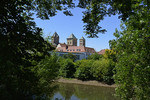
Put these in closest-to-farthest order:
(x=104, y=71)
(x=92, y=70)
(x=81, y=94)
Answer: (x=81, y=94) < (x=104, y=71) < (x=92, y=70)

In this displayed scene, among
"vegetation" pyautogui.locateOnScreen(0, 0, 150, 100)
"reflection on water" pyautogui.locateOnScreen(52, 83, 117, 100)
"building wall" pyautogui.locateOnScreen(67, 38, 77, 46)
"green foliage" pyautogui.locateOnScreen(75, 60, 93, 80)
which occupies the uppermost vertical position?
"building wall" pyautogui.locateOnScreen(67, 38, 77, 46)

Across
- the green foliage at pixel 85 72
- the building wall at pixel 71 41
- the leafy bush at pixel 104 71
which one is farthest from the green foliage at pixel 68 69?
the building wall at pixel 71 41

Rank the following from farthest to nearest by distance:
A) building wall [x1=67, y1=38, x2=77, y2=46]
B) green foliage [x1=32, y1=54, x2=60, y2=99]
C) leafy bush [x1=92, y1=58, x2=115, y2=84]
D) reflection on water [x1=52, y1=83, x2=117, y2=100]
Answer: building wall [x1=67, y1=38, x2=77, y2=46], leafy bush [x1=92, y1=58, x2=115, y2=84], reflection on water [x1=52, y1=83, x2=117, y2=100], green foliage [x1=32, y1=54, x2=60, y2=99]

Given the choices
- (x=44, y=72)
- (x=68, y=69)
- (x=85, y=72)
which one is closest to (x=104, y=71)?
(x=85, y=72)

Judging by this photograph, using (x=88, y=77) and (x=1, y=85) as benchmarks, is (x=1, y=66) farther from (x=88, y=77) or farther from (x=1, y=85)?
(x=88, y=77)

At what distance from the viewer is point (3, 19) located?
3.96 metres

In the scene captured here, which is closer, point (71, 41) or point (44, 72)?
point (44, 72)

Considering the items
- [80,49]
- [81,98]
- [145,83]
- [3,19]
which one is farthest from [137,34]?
[80,49]

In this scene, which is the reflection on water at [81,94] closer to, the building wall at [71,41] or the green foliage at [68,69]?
the green foliage at [68,69]

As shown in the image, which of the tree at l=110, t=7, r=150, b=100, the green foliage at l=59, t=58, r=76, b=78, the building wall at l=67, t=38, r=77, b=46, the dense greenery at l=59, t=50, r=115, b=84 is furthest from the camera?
the building wall at l=67, t=38, r=77, b=46

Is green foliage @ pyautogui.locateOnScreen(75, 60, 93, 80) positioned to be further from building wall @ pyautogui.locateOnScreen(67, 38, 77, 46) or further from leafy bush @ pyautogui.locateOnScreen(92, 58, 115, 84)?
building wall @ pyautogui.locateOnScreen(67, 38, 77, 46)

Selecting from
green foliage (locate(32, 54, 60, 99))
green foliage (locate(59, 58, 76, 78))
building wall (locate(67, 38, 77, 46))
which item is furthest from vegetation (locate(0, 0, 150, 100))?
building wall (locate(67, 38, 77, 46))

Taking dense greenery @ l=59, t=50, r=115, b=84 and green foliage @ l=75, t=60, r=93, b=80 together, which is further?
green foliage @ l=75, t=60, r=93, b=80

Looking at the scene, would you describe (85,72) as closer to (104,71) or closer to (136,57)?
(104,71)
